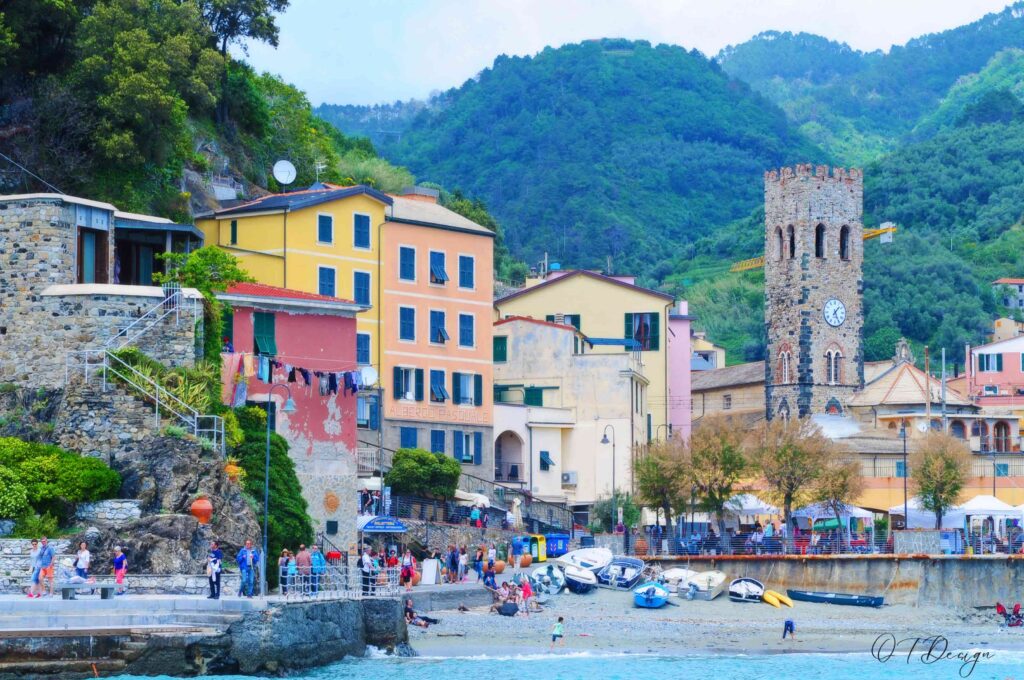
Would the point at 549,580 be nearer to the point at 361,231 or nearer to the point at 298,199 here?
the point at 361,231

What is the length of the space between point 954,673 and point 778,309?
1880 inches

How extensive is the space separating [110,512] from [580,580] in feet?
58.3

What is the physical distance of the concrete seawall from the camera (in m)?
59.8

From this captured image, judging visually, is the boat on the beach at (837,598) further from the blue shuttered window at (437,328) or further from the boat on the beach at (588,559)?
the blue shuttered window at (437,328)

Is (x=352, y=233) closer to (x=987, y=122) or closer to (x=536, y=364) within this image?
(x=536, y=364)

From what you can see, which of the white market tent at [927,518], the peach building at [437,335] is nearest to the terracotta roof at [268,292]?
the peach building at [437,335]

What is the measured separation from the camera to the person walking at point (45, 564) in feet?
123

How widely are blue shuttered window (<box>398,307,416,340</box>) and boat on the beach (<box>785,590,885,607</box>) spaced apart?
14.8 m

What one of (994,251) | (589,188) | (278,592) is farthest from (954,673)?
(589,188)

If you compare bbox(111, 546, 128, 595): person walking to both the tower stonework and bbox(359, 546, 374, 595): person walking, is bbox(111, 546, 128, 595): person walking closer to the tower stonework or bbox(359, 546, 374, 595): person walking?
bbox(359, 546, 374, 595): person walking

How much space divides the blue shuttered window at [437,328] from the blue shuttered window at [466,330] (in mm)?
879

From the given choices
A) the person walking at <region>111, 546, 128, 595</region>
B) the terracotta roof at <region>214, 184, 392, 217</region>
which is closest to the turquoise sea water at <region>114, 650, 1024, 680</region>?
the person walking at <region>111, 546, 128, 595</region>

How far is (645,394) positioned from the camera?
7531cm

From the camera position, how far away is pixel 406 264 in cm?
6338
